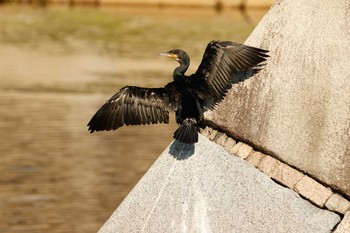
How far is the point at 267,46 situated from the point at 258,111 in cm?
44

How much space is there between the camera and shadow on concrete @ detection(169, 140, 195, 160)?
778 cm

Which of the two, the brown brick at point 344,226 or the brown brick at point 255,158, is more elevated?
the brown brick at point 255,158

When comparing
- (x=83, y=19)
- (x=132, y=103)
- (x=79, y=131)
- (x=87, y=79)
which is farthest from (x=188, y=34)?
(x=132, y=103)

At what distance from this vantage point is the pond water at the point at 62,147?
1156 centimetres

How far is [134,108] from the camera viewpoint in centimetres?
794

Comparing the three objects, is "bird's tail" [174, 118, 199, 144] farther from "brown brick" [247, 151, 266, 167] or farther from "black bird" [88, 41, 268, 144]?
"brown brick" [247, 151, 266, 167]

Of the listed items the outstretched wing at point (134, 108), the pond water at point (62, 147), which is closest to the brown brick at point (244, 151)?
the outstretched wing at point (134, 108)

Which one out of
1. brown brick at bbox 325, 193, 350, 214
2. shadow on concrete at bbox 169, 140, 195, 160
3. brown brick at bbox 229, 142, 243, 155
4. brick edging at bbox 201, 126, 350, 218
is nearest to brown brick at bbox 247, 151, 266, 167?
brick edging at bbox 201, 126, 350, 218

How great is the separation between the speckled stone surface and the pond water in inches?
124

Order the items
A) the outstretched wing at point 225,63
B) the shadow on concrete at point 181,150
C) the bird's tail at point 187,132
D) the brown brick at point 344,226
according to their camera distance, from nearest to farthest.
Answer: the brown brick at point 344,226
the bird's tail at point 187,132
the outstretched wing at point 225,63
the shadow on concrete at point 181,150

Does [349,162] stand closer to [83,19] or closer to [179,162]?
[179,162]

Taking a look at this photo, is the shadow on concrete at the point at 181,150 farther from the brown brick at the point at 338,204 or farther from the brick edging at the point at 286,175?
the brown brick at the point at 338,204

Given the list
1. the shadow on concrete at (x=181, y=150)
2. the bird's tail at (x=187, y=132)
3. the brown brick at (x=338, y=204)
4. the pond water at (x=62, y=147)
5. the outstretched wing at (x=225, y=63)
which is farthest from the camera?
the pond water at (x=62, y=147)

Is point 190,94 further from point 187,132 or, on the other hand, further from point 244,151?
point 244,151
